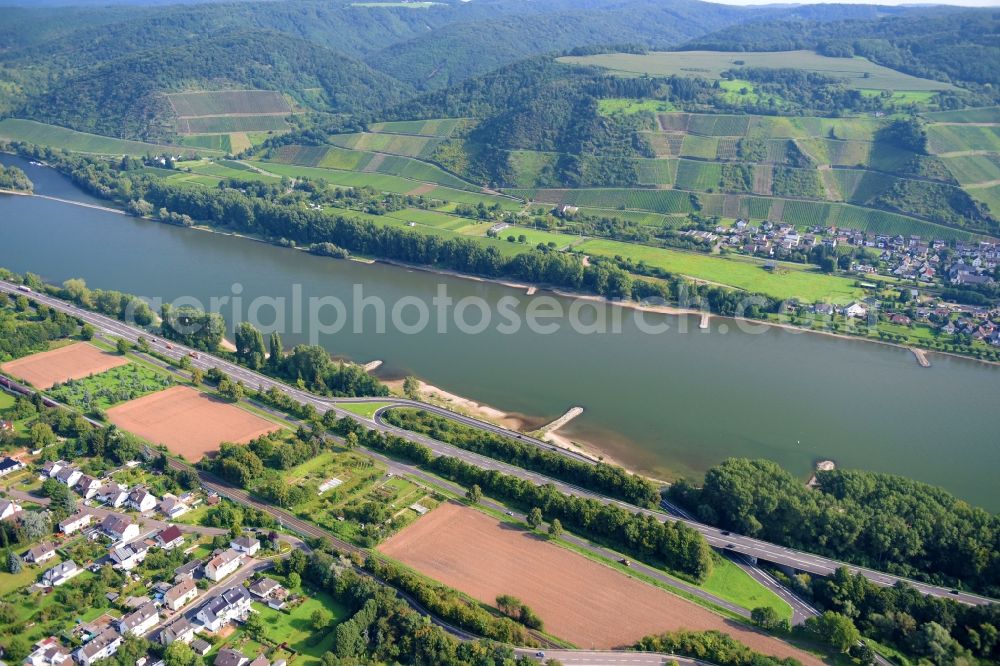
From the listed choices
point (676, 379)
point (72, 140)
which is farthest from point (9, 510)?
point (72, 140)

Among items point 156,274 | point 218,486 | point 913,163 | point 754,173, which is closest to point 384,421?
point 218,486

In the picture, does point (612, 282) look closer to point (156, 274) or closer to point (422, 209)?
point (422, 209)

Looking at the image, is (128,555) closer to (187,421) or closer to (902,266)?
(187,421)

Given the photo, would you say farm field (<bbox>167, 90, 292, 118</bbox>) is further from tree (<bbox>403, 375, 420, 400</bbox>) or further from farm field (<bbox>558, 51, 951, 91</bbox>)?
tree (<bbox>403, 375, 420, 400</bbox>)

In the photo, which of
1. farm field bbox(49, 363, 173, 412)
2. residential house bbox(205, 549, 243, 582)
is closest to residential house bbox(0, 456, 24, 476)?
farm field bbox(49, 363, 173, 412)

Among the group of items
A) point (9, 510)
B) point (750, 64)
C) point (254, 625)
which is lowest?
point (254, 625)

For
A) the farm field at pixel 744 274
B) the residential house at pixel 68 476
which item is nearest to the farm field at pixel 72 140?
the farm field at pixel 744 274
